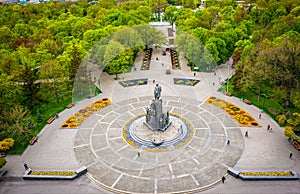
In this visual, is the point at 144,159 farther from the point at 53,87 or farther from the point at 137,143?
the point at 53,87

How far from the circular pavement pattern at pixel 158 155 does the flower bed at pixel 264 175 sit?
1.77m

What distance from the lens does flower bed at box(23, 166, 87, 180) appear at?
118ft

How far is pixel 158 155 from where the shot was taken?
39594 millimetres

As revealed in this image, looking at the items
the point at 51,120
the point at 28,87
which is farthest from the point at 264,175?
the point at 28,87

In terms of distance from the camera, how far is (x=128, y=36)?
66.1m

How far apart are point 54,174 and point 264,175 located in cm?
2790

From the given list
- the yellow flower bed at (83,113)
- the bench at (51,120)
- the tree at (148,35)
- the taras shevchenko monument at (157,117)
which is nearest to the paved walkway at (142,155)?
the bench at (51,120)

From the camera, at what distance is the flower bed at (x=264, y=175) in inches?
1358

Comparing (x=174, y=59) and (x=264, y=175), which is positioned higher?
(x=174, y=59)

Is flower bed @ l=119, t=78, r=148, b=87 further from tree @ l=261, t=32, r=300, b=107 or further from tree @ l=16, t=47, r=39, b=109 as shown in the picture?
tree @ l=261, t=32, r=300, b=107

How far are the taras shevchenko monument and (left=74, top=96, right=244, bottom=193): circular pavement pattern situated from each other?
4985mm

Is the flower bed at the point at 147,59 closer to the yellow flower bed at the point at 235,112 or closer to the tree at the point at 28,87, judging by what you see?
the yellow flower bed at the point at 235,112

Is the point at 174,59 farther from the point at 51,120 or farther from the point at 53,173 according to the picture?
the point at 53,173

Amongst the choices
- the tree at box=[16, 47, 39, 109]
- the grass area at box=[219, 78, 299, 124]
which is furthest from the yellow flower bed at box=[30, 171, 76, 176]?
the grass area at box=[219, 78, 299, 124]
